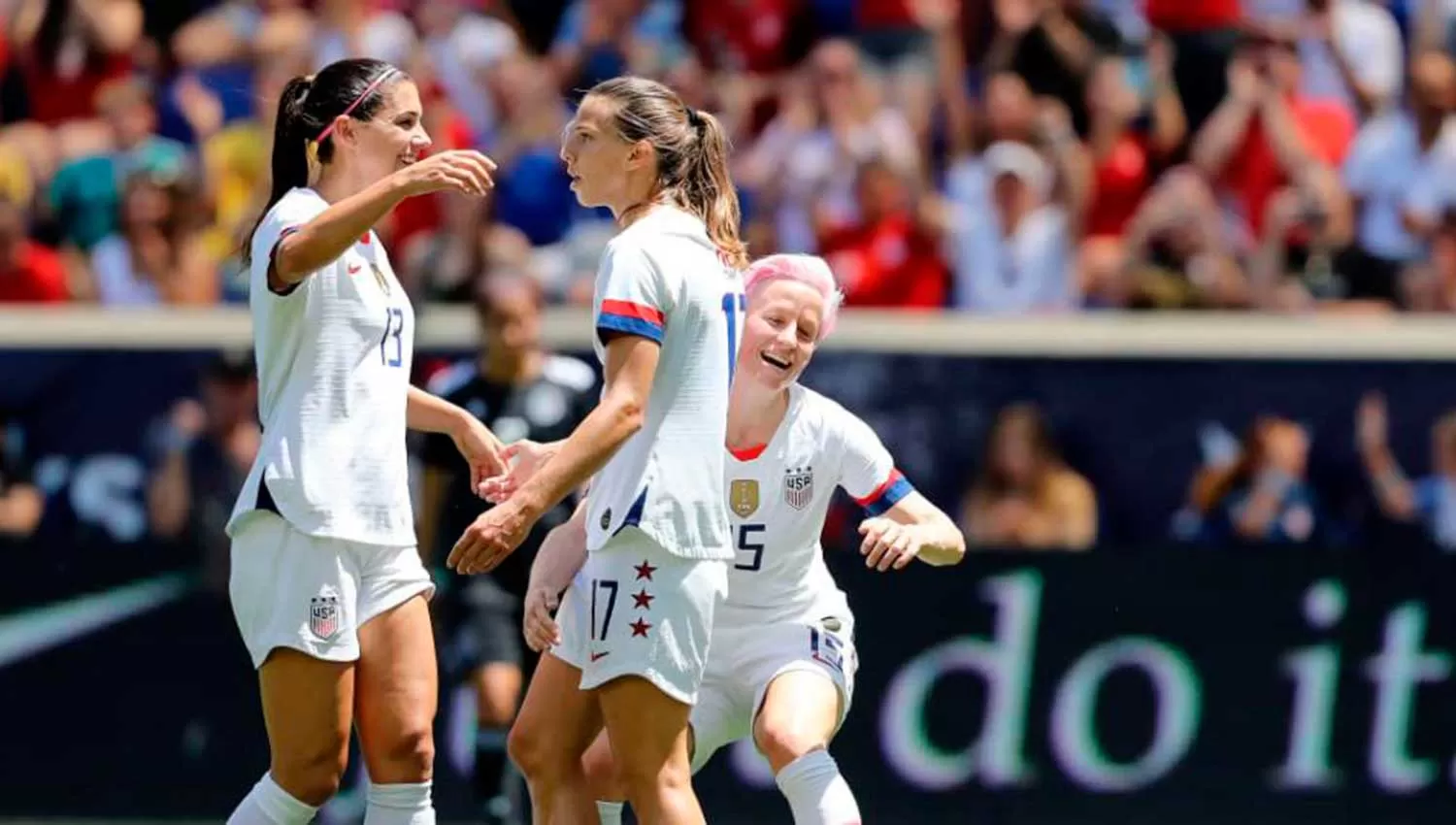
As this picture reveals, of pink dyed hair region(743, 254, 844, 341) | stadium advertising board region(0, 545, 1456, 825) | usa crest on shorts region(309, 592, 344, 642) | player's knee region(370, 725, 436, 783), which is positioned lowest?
stadium advertising board region(0, 545, 1456, 825)

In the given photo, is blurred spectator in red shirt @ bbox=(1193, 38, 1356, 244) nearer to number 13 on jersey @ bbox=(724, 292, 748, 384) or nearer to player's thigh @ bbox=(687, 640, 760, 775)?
player's thigh @ bbox=(687, 640, 760, 775)

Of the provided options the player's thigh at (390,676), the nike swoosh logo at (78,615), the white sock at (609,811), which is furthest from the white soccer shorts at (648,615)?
the nike swoosh logo at (78,615)

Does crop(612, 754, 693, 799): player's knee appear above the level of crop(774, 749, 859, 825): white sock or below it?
above

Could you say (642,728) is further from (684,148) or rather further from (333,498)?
(684,148)

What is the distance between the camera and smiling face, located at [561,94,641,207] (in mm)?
6074

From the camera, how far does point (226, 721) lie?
10703mm

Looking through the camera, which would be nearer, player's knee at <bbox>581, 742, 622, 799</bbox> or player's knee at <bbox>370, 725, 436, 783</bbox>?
player's knee at <bbox>370, 725, 436, 783</bbox>

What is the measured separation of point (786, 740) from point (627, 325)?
47.9 inches

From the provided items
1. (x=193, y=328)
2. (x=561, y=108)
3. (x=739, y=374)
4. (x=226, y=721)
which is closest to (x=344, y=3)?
(x=561, y=108)

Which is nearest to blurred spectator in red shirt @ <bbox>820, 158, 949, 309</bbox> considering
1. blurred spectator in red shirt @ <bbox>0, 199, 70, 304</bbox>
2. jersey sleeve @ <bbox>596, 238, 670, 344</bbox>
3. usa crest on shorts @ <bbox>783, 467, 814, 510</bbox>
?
blurred spectator in red shirt @ <bbox>0, 199, 70, 304</bbox>

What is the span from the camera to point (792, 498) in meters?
6.62

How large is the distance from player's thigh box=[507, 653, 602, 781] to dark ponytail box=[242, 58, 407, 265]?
48.1 inches

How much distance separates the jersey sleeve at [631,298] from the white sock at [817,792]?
47.1 inches

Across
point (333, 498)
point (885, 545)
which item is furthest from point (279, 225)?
point (885, 545)
